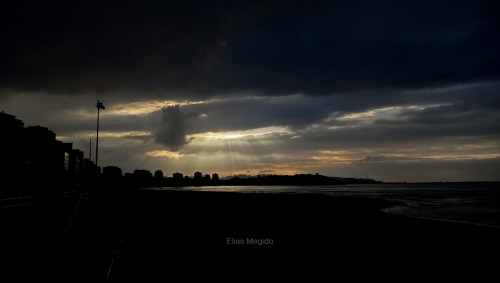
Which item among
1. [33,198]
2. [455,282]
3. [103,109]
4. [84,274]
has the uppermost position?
[103,109]

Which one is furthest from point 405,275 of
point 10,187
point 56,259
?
point 10,187

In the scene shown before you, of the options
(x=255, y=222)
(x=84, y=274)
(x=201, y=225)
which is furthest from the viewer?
(x=255, y=222)

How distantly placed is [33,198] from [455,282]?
114 feet

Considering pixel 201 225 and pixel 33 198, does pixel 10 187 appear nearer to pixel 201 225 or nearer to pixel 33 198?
pixel 33 198

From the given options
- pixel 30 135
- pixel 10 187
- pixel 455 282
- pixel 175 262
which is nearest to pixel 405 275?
pixel 455 282

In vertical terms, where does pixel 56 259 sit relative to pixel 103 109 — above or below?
below

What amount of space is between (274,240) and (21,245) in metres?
13.9

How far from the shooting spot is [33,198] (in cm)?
3228

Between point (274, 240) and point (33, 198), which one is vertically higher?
point (33, 198)

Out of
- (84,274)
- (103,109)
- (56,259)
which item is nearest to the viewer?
(84,274)

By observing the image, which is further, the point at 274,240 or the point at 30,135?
the point at 30,135

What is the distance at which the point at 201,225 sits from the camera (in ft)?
88.5

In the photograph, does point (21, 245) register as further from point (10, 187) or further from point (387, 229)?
point (10, 187)

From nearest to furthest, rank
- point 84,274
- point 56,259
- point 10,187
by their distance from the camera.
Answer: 1. point 84,274
2. point 56,259
3. point 10,187
